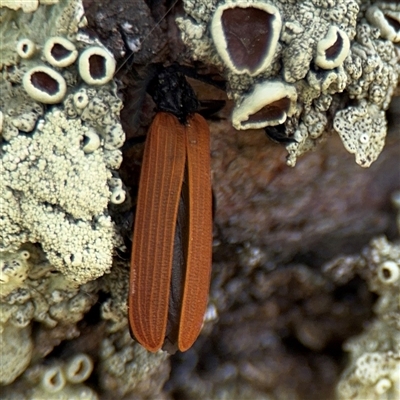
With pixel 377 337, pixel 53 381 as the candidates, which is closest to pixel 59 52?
pixel 53 381

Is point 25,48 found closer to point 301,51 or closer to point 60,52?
point 60,52

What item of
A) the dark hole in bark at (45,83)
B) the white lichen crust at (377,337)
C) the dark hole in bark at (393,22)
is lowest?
the white lichen crust at (377,337)

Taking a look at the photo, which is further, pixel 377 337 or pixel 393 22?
pixel 377 337

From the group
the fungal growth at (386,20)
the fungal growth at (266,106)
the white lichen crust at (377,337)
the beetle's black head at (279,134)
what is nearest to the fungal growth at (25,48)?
the fungal growth at (266,106)

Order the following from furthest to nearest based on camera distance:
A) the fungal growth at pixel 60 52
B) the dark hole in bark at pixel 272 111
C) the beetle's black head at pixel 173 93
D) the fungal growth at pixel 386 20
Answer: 1. the beetle's black head at pixel 173 93
2. the fungal growth at pixel 386 20
3. the dark hole in bark at pixel 272 111
4. the fungal growth at pixel 60 52

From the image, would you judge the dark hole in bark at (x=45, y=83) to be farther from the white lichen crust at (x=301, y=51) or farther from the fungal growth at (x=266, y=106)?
the fungal growth at (x=266, y=106)

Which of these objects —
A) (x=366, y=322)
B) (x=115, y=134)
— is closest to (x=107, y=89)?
(x=115, y=134)

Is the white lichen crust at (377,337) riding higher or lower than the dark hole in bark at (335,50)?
lower
